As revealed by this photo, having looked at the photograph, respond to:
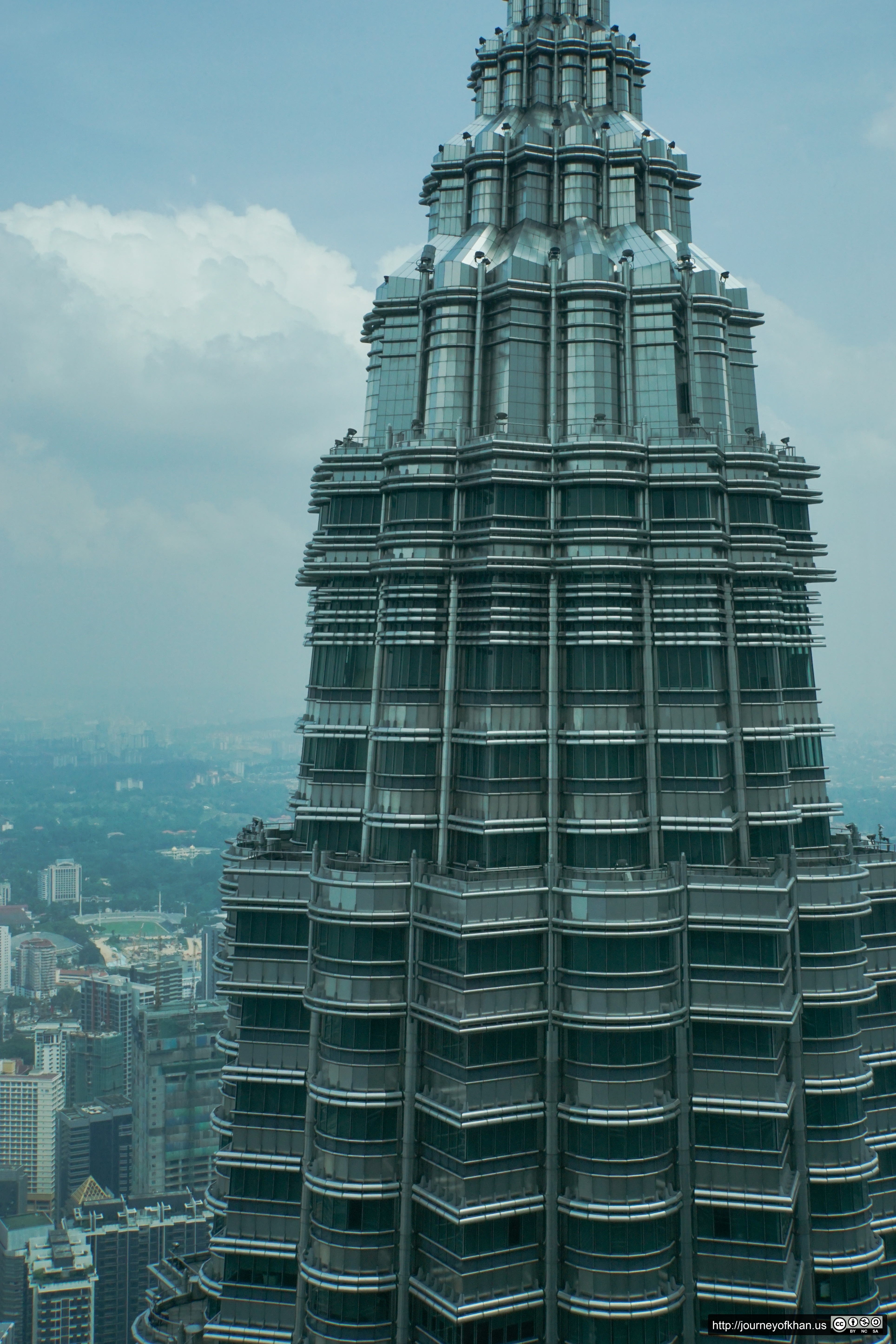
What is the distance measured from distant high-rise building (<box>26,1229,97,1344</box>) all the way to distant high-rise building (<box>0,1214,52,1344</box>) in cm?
429

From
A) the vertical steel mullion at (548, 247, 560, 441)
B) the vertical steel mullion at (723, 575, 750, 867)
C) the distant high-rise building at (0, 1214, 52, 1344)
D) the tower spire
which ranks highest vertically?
the tower spire

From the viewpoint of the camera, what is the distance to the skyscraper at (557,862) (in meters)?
71.7

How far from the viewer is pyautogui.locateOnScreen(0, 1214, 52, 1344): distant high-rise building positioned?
18112 centimetres

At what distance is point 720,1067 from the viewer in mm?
74000

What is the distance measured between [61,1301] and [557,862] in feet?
486

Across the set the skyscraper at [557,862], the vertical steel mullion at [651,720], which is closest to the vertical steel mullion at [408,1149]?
the skyscraper at [557,862]

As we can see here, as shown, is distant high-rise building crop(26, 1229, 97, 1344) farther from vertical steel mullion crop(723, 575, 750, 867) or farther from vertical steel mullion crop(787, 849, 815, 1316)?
vertical steel mullion crop(723, 575, 750, 867)

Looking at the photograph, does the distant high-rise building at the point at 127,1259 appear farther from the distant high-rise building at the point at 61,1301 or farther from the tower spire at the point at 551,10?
the tower spire at the point at 551,10

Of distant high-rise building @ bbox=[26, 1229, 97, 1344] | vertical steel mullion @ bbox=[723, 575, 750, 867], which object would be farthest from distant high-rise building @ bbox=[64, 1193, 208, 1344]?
vertical steel mullion @ bbox=[723, 575, 750, 867]

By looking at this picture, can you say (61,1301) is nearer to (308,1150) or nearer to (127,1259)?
(127,1259)

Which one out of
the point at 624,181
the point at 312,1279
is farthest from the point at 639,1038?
the point at 624,181

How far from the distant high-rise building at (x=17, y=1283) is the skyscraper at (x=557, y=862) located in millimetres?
120726

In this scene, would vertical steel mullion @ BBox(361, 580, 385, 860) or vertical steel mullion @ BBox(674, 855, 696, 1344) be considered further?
vertical steel mullion @ BBox(361, 580, 385, 860)

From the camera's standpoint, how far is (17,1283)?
18688 cm
